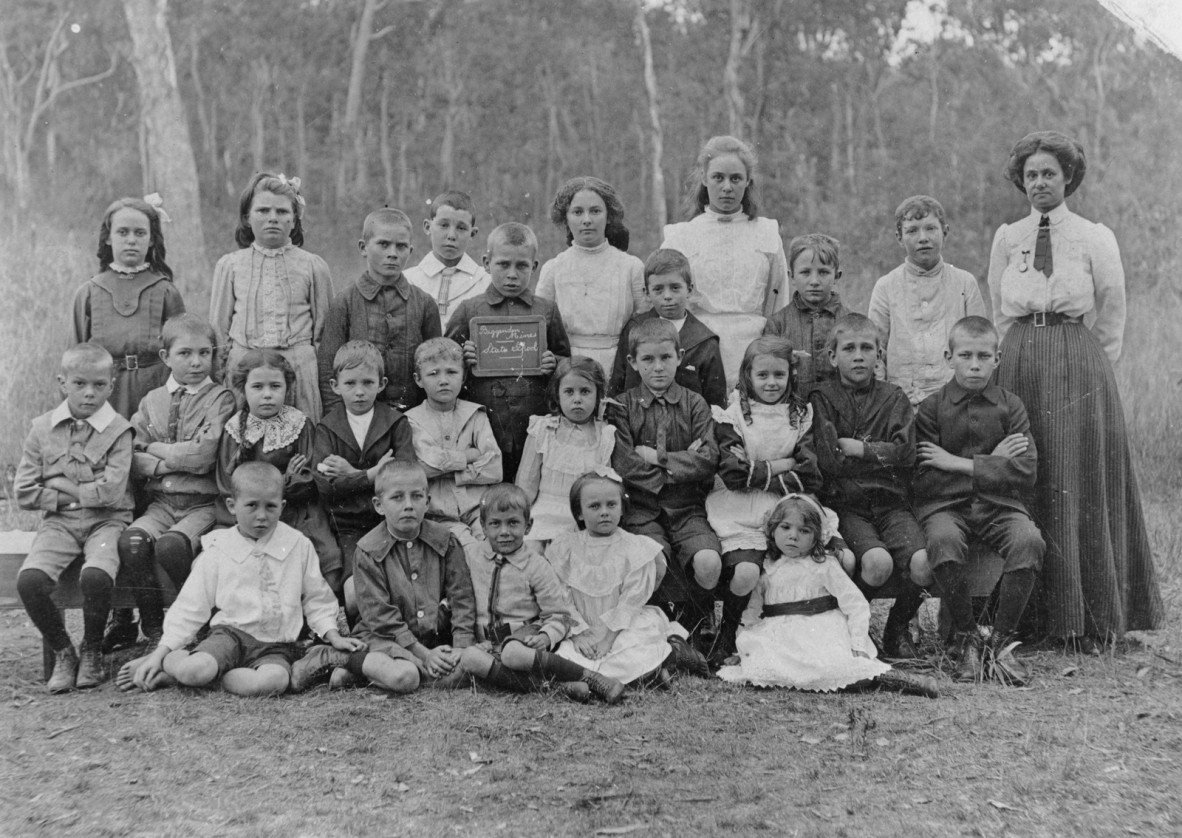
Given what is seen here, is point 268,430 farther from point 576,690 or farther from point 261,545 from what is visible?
point 576,690

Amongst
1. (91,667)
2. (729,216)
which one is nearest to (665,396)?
(729,216)

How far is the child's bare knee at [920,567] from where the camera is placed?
4.92m

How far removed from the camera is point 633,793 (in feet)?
11.7

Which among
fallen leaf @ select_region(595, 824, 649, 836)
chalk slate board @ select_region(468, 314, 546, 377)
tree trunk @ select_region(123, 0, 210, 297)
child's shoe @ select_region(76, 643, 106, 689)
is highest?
tree trunk @ select_region(123, 0, 210, 297)

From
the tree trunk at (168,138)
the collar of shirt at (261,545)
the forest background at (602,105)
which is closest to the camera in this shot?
the collar of shirt at (261,545)

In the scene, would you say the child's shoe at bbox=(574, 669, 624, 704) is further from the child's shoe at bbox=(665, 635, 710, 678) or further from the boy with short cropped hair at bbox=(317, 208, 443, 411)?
the boy with short cropped hair at bbox=(317, 208, 443, 411)

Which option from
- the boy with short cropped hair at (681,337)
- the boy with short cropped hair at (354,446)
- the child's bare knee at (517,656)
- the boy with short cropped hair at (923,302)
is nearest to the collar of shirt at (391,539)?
the boy with short cropped hair at (354,446)

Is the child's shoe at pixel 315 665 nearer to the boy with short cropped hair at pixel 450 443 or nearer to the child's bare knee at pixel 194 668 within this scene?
the child's bare knee at pixel 194 668

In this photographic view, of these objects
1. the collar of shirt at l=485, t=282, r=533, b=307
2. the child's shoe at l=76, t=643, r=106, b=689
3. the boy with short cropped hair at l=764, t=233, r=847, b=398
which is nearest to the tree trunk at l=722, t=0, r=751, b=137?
the boy with short cropped hair at l=764, t=233, r=847, b=398

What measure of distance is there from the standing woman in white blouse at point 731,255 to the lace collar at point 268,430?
2.10 metres

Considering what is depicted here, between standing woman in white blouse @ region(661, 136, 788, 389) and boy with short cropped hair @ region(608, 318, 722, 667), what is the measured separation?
0.66m

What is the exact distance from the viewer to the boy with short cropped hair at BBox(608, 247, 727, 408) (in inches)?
212

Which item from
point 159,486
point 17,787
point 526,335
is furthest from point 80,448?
point 526,335

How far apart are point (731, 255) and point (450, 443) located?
1781mm
